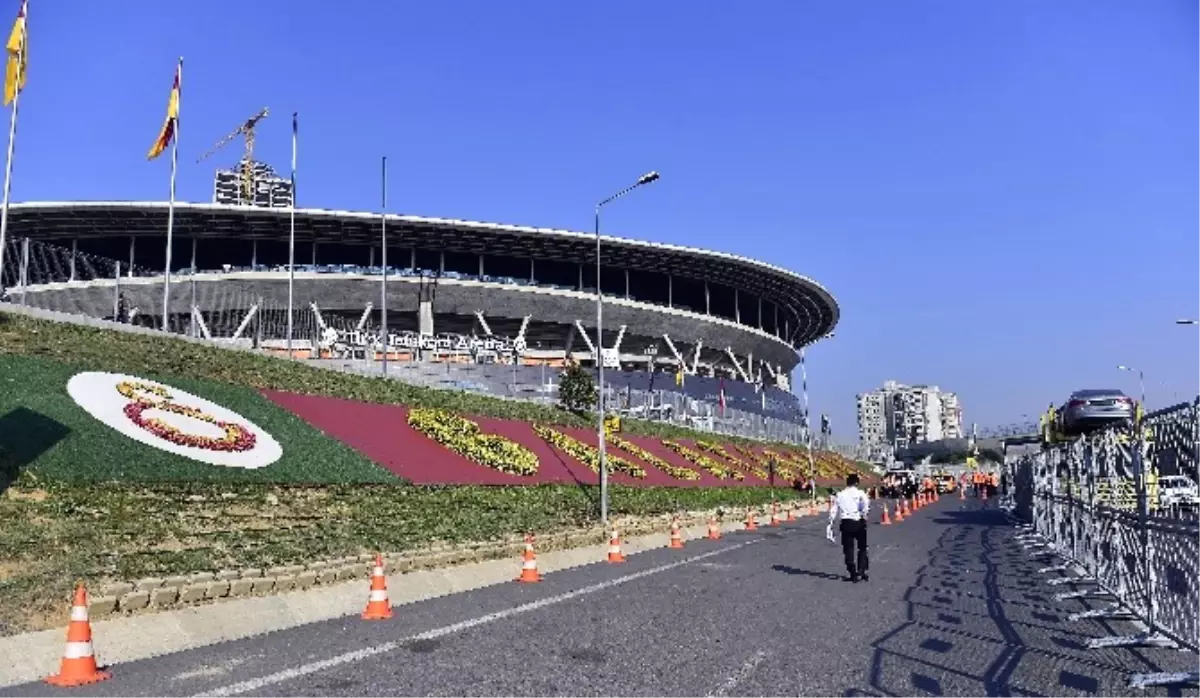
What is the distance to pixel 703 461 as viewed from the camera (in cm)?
4366

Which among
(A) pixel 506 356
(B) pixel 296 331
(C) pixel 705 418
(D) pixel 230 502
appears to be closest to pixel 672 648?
(D) pixel 230 502

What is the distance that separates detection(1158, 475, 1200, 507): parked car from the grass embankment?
11.2m

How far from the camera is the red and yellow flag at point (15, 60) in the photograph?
22.0 metres

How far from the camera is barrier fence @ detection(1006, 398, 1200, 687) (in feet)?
27.8

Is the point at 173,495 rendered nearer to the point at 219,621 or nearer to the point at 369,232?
the point at 219,621

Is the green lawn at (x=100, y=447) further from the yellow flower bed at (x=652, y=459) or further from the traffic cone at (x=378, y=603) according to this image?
the yellow flower bed at (x=652, y=459)

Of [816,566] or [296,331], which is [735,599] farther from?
[296,331]

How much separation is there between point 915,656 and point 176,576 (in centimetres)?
855

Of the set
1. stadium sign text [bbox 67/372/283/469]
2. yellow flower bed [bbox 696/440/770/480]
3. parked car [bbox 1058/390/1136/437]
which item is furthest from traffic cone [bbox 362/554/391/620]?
yellow flower bed [bbox 696/440/770/480]

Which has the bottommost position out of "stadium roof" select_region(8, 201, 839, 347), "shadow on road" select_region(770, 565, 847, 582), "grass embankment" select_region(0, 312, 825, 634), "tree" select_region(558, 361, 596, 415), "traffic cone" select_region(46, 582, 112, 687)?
"shadow on road" select_region(770, 565, 847, 582)

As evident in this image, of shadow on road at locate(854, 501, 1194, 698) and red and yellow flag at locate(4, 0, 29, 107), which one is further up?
red and yellow flag at locate(4, 0, 29, 107)

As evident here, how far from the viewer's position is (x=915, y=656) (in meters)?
8.51

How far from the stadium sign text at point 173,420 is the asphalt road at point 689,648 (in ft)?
23.2

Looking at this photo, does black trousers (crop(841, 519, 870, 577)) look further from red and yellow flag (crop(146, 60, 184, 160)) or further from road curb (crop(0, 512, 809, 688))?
red and yellow flag (crop(146, 60, 184, 160))
